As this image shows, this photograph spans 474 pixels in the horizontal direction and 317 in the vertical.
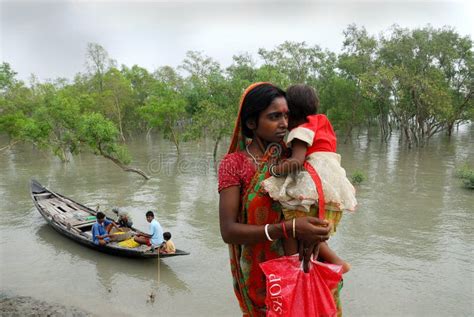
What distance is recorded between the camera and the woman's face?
1.57 m

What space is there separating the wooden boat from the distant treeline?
428 cm

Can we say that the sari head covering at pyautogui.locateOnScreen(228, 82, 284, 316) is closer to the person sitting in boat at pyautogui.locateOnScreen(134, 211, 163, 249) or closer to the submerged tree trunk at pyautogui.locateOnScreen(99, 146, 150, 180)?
→ the person sitting in boat at pyautogui.locateOnScreen(134, 211, 163, 249)

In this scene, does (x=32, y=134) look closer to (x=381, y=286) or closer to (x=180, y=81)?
(x=381, y=286)

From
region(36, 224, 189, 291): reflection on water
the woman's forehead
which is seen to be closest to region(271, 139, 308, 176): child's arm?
the woman's forehead

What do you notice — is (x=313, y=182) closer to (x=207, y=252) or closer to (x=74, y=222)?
(x=207, y=252)

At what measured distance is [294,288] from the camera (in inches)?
57.2

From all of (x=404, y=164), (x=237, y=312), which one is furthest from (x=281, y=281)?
(x=404, y=164)

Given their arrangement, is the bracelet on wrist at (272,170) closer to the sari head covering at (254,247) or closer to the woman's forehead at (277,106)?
the sari head covering at (254,247)

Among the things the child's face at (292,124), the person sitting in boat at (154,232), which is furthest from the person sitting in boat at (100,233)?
the child's face at (292,124)

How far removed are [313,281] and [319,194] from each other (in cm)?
37

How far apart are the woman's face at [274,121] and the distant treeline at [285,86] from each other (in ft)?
48.4

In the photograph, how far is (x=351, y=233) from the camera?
1000 cm

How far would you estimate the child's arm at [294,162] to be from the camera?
4.82ft

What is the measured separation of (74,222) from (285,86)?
13.2 m
